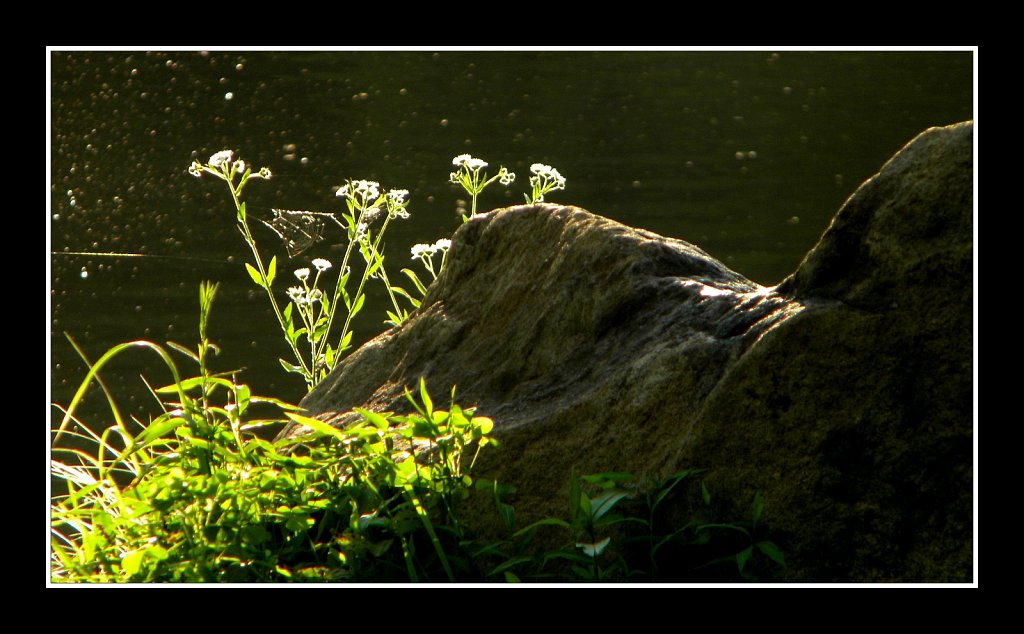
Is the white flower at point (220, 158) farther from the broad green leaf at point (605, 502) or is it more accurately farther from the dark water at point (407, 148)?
the broad green leaf at point (605, 502)

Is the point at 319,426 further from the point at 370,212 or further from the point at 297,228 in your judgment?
the point at 297,228

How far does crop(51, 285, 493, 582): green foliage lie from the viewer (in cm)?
262

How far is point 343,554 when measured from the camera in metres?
2.65

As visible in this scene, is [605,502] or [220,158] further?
[220,158]

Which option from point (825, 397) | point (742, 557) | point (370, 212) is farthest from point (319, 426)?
point (370, 212)

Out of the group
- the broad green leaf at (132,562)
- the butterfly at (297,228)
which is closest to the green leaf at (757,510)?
the broad green leaf at (132,562)

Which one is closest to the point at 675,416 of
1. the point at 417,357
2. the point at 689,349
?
the point at 689,349

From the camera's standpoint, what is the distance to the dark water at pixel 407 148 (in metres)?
8.15

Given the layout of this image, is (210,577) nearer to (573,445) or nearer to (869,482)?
(573,445)

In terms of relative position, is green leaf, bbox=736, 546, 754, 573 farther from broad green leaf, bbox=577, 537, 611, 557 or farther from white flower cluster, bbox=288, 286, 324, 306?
white flower cluster, bbox=288, 286, 324, 306

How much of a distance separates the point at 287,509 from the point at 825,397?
133cm

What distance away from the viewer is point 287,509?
2766 millimetres

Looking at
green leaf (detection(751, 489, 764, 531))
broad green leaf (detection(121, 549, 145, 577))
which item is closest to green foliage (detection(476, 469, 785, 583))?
green leaf (detection(751, 489, 764, 531))

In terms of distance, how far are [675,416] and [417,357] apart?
1.14m
